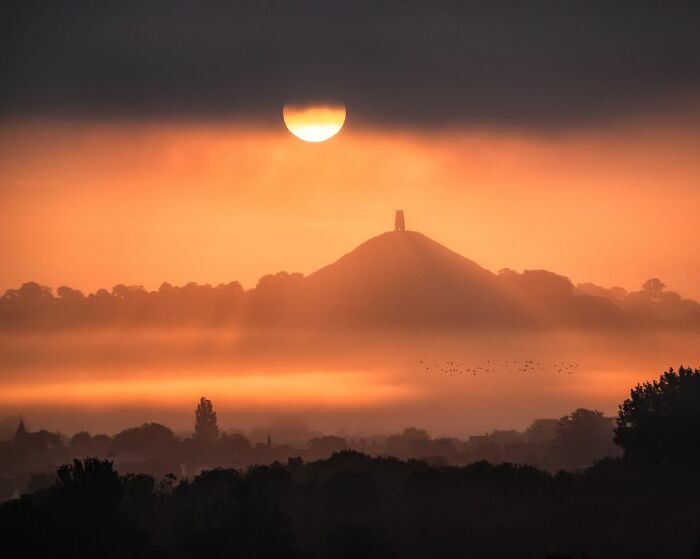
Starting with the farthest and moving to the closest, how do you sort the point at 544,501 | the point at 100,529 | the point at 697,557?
the point at 544,501 → the point at 100,529 → the point at 697,557

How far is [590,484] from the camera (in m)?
191

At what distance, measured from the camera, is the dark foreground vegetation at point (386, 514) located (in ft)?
518

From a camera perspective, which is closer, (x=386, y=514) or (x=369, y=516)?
(x=369, y=516)

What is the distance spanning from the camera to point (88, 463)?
179m

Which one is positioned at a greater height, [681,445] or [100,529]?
[681,445]

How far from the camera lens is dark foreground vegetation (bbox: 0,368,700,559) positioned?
158 m

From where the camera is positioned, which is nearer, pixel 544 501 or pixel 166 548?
pixel 166 548

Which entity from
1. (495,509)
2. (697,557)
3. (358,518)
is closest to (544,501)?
(495,509)

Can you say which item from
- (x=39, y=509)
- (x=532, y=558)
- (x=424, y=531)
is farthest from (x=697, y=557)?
(x=39, y=509)

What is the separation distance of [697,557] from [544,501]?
35.6m

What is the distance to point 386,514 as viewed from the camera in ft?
598

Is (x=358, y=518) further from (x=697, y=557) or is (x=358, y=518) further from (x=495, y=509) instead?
(x=697, y=557)

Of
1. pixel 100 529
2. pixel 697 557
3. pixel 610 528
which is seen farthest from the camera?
pixel 610 528

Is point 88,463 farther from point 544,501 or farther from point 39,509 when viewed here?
point 544,501
